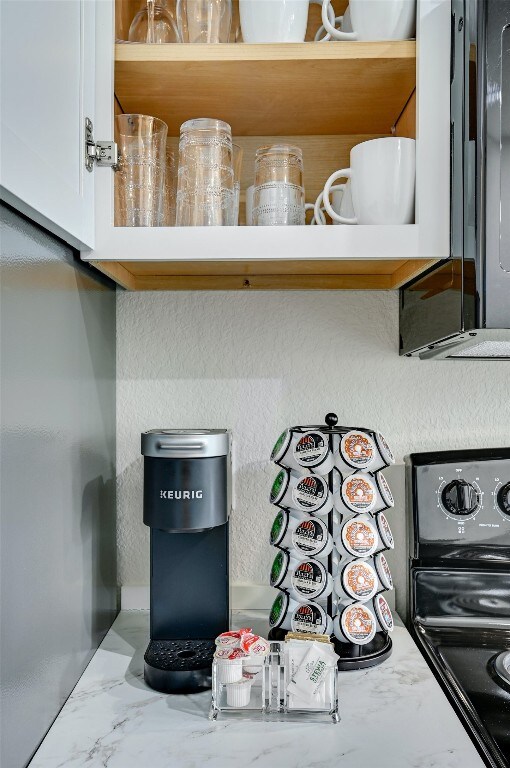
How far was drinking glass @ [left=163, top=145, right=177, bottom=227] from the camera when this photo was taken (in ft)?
3.30

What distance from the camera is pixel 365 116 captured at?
1.11m

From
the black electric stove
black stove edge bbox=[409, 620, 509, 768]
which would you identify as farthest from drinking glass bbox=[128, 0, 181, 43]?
black stove edge bbox=[409, 620, 509, 768]

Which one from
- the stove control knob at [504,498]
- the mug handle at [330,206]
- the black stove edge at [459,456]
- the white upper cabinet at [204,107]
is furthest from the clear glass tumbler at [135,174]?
the stove control knob at [504,498]

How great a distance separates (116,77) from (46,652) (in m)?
0.83

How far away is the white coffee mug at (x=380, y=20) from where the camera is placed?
0.90m

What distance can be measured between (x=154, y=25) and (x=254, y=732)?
3.44 feet

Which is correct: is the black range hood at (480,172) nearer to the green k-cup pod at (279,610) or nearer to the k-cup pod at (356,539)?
the k-cup pod at (356,539)

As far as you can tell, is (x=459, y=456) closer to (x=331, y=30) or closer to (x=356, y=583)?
(x=356, y=583)

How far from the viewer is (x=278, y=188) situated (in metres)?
0.96

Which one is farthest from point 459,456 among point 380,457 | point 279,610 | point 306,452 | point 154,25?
point 154,25

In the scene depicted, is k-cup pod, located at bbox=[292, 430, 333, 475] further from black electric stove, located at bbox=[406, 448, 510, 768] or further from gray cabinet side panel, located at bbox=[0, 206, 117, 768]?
gray cabinet side panel, located at bbox=[0, 206, 117, 768]

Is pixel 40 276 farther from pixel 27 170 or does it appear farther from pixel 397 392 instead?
pixel 397 392

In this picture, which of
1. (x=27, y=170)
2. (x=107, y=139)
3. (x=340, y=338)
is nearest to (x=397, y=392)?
(x=340, y=338)

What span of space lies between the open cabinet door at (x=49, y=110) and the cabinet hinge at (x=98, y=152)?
0.05 ft
